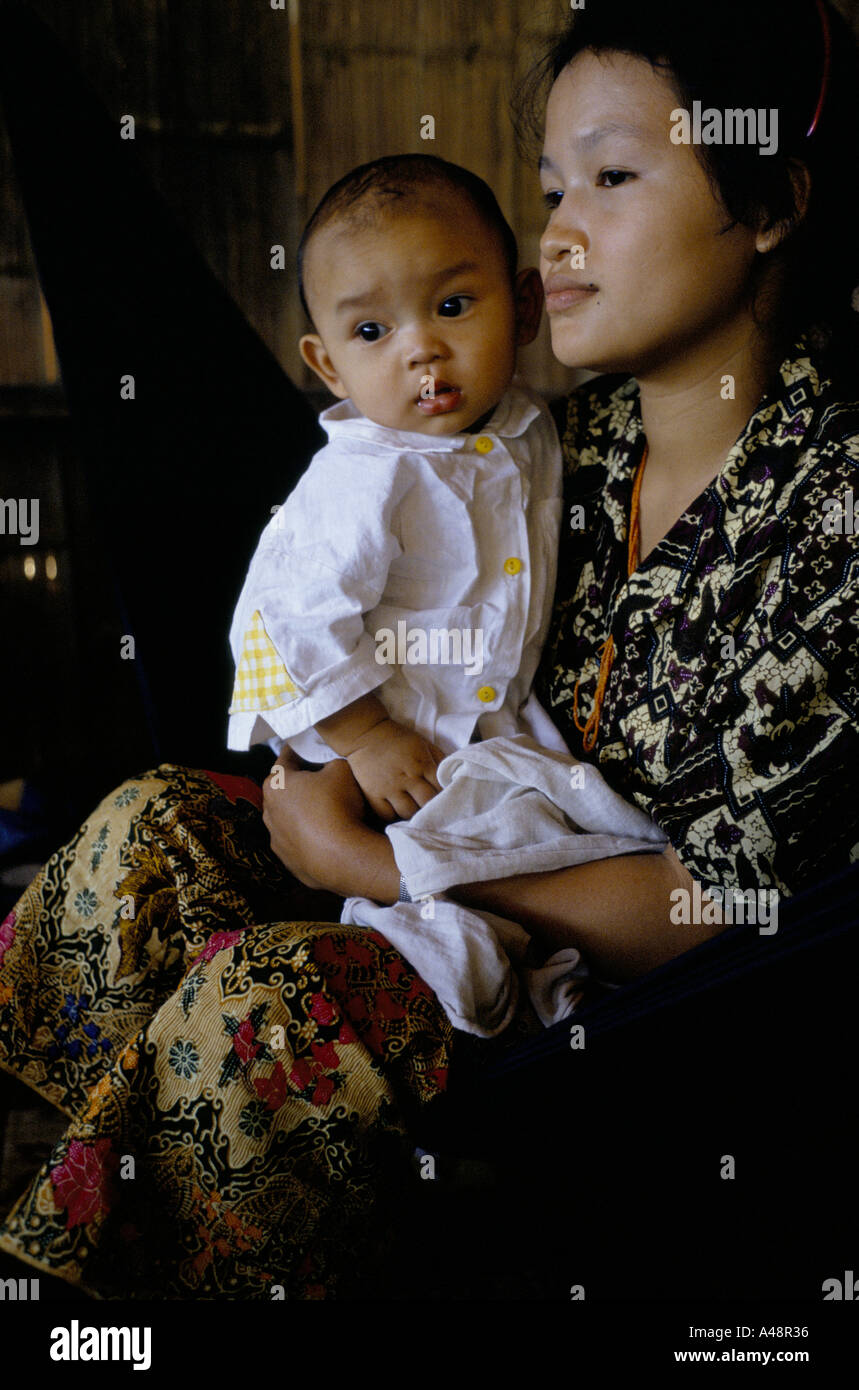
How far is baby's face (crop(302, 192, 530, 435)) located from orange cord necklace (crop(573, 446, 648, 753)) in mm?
184

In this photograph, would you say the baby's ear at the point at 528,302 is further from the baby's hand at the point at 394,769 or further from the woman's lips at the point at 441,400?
the baby's hand at the point at 394,769

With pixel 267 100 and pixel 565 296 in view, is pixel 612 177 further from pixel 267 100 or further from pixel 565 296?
pixel 267 100

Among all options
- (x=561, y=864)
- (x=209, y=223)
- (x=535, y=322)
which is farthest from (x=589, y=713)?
(x=209, y=223)

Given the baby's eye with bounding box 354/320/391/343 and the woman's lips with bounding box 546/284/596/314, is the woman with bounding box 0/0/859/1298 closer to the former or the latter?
the woman's lips with bounding box 546/284/596/314

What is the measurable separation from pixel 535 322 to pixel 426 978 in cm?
68

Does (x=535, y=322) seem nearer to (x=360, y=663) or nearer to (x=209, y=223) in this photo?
(x=360, y=663)

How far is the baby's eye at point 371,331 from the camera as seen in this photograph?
1.06 m

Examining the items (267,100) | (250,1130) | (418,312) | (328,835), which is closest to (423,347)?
(418,312)

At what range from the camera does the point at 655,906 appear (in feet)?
3.05

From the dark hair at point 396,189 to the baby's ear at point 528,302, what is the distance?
0.05m

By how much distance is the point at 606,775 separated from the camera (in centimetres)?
104

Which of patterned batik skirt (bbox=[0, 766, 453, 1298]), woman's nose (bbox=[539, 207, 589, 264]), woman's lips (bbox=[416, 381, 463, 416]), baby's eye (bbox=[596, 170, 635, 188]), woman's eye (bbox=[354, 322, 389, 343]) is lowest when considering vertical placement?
patterned batik skirt (bbox=[0, 766, 453, 1298])

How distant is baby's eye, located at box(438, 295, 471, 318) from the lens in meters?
1.05

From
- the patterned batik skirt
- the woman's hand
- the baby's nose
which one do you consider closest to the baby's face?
the baby's nose
